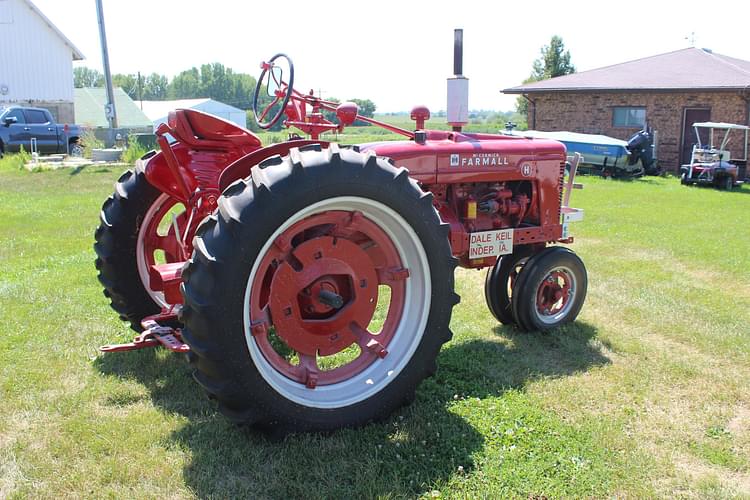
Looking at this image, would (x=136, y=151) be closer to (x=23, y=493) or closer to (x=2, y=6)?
(x=2, y=6)

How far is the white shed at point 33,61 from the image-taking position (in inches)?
1117

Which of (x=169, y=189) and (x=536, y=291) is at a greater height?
(x=169, y=189)

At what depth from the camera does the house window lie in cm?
2141

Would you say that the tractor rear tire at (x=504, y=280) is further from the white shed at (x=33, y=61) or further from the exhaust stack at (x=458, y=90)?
the white shed at (x=33, y=61)

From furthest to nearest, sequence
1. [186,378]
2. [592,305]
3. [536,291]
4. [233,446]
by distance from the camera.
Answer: [592,305]
[536,291]
[186,378]
[233,446]

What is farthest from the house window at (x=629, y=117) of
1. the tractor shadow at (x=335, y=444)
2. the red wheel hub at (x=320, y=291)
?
the red wheel hub at (x=320, y=291)

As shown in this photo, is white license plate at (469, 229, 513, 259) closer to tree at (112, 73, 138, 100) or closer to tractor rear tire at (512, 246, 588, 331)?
tractor rear tire at (512, 246, 588, 331)

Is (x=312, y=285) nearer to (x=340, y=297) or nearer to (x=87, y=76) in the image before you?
(x=340, y=297)

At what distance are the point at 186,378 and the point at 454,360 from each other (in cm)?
172

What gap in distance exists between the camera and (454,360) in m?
4.36

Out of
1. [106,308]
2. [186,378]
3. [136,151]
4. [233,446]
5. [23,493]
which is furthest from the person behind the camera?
[136,151]

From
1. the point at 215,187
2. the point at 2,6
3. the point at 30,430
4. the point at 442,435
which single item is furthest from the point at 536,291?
the point at 2,6

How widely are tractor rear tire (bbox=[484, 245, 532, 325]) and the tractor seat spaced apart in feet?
6.97

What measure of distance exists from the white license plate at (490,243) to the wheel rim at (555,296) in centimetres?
47
